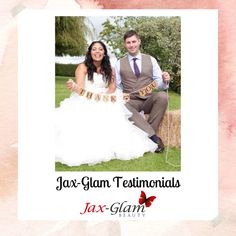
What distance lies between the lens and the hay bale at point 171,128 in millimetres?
1414

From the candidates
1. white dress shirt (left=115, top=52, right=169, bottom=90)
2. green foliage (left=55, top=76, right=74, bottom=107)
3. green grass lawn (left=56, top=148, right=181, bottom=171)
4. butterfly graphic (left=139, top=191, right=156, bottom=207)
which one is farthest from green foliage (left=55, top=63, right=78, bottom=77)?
butterfly graphic (left=139, top=191, right=156, bottom=207)

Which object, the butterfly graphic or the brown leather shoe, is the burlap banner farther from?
the butterfly graphic

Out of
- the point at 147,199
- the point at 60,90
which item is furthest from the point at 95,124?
the point at 147,199

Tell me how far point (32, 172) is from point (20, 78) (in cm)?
29

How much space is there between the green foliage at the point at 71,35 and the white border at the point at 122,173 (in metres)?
0.02

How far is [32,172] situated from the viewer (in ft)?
4.63

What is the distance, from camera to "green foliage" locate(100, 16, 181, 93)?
142cm

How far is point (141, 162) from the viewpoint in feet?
4.62

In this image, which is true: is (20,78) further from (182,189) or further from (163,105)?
(182,189)

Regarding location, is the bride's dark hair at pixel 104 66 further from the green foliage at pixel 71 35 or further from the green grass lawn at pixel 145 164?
the green grass lawn at pixel 145 164

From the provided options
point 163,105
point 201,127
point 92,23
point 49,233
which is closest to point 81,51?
point 92,23

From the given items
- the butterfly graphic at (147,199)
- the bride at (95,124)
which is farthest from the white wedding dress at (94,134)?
the butterfly graphic at (147,199)

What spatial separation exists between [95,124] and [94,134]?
0.03m

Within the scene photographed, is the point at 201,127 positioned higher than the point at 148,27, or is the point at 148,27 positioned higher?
the point at 148,27
